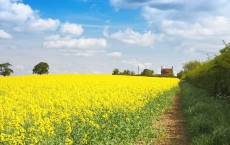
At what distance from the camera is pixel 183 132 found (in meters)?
15.1

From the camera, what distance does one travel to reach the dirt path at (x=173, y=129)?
43.9ft

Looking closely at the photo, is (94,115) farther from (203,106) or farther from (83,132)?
(203,106)

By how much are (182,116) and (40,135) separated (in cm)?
1071

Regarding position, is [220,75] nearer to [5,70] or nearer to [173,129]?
[173,129]

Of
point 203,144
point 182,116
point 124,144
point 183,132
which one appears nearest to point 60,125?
point 124,144

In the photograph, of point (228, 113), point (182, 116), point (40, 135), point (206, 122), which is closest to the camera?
point (40, 135)

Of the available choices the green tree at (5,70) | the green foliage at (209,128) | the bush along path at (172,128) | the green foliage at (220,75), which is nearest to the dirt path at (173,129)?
the bush along path at (172,128)

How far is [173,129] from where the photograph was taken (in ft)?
51.7

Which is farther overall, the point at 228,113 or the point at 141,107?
the point at 141,107

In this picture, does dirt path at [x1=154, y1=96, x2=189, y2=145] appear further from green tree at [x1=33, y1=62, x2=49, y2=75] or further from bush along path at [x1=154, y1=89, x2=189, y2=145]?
green tree at [x1=33, y1=62, x2=49, y2=75]

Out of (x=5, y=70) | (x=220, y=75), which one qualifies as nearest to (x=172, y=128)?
(x=220, y=75)

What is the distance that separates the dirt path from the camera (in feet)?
43.9

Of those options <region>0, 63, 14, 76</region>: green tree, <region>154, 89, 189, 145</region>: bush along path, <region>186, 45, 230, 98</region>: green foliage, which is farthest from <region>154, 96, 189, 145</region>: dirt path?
<region>0, 63, 14, 76</region>: green tree

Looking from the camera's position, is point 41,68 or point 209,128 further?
point 41,68
